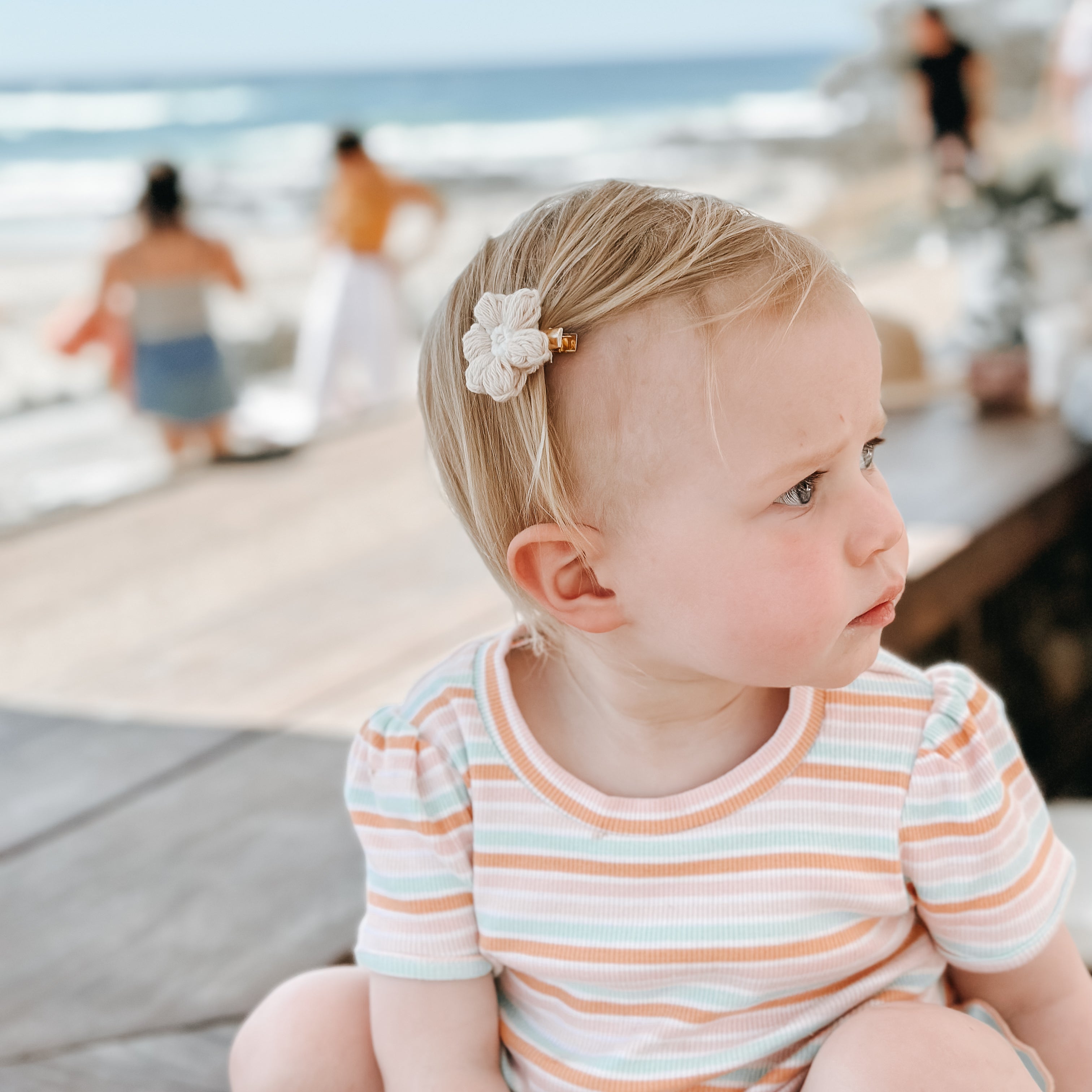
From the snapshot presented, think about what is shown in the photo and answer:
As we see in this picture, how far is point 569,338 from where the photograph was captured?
0.67 meters

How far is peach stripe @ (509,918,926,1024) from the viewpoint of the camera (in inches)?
29.5

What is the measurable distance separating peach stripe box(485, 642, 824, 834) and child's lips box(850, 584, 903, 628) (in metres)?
0.09

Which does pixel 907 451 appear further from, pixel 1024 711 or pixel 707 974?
pixel 707 974

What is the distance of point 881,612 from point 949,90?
4843 mm

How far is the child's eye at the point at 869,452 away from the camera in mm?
715

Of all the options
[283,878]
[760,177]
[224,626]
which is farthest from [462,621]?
[760,177]

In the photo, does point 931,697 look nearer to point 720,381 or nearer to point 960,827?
point 960,827

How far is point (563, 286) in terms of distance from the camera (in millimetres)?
682

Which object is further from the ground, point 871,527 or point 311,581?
point 871,527

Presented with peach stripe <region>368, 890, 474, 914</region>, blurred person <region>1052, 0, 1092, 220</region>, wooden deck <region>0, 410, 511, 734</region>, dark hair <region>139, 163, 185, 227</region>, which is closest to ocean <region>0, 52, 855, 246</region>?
dark hair <region>139, 163, 185, 227</region>

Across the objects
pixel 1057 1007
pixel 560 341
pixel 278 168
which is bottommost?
pixel 278 168

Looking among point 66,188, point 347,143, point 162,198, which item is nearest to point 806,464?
point 162,198

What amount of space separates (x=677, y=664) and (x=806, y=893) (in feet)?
0.50

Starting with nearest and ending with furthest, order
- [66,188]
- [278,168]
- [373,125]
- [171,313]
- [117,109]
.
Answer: [171,313] → [66,188] → [278,168] → [117,109] → [373,125]
